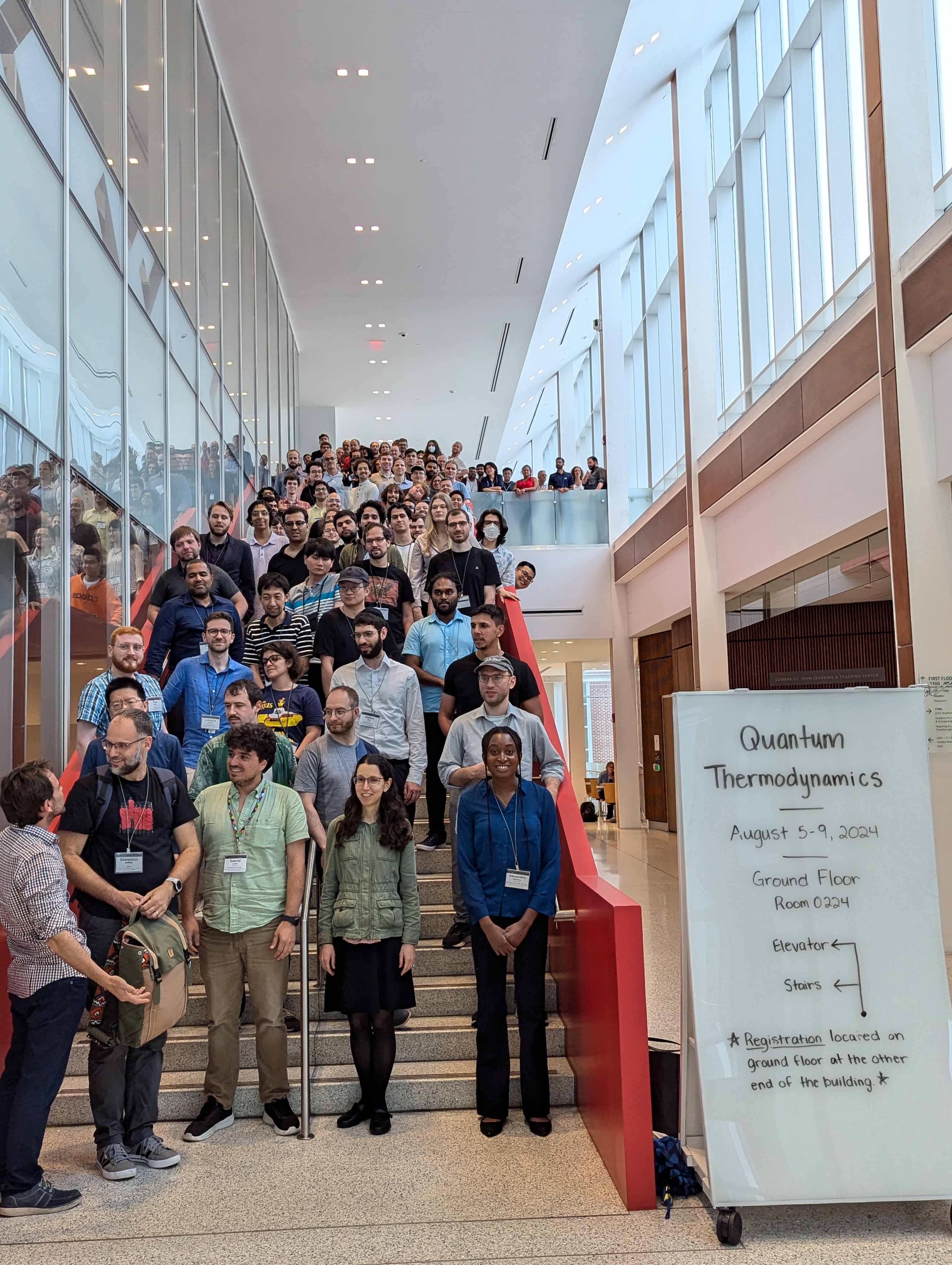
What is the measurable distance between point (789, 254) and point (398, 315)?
32.2ft

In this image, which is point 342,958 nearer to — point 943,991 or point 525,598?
point 943,991

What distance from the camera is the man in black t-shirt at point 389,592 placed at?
7.30 meters

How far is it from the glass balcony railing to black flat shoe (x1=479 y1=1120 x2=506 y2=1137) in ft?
49.5

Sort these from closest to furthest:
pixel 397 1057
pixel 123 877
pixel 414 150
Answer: pixel 123 877 → pixel 397 1057 → pixel 414 150

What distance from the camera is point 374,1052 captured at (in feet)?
14.5

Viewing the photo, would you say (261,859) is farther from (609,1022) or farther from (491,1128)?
(609,1022)

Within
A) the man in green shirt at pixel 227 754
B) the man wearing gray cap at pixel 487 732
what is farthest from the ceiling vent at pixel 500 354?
the man in green shirt at pixel 227 754

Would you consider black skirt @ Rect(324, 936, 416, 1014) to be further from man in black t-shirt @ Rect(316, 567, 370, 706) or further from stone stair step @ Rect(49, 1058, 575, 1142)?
man in black t-shirt @ Rect(316, 567, 370, 706)

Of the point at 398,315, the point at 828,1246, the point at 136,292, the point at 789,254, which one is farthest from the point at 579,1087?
the point at 398,315

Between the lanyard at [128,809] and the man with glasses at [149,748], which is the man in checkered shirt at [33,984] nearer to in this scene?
the lanyard at [128,809]

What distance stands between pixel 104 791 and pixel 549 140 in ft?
42.8

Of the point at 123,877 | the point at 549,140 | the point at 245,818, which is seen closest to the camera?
the point at 123,877

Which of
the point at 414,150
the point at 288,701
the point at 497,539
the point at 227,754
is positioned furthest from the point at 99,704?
the point at 414,150

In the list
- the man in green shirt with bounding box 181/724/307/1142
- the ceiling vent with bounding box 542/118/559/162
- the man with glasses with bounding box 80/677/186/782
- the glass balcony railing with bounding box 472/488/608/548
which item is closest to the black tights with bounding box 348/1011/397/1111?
the man in green shirt with bounding box 181/724/307/1142
